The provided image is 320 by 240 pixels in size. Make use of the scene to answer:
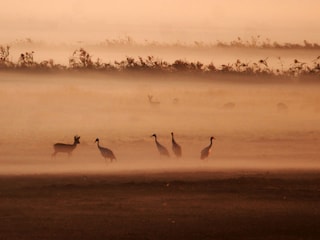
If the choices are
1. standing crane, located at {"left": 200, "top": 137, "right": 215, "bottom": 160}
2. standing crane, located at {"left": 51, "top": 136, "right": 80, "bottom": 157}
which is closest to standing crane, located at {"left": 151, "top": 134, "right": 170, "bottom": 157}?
standing crane, located at {"left": 200, "top": 137, "right": 215, "bottom": 160}

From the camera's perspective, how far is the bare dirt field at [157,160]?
3.77m

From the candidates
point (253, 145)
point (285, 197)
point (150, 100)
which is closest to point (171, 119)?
point (150, 100)

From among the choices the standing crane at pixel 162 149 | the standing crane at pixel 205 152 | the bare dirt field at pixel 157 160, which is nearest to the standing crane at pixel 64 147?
the bare dirt field at pixel 157 160

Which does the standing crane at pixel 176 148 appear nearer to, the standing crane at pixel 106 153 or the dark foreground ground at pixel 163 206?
the dark foreground ground at pixel 163 206

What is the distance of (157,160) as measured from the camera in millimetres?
3914

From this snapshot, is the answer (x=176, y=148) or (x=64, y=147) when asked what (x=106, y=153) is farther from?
(x=176, y=148)

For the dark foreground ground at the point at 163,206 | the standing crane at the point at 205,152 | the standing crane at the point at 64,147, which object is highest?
the standing crane at the point at 64,147

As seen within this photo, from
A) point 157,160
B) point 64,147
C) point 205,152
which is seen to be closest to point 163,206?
point 157,160

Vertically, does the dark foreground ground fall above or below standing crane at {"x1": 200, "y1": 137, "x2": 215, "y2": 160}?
below

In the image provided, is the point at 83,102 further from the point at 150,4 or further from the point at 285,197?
the point at 285,197

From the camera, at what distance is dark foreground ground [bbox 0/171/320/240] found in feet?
12.2

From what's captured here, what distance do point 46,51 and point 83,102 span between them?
0.30 meters

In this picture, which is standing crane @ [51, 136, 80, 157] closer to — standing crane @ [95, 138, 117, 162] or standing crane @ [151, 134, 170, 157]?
standing crane @ [95, 138, 117, 162]

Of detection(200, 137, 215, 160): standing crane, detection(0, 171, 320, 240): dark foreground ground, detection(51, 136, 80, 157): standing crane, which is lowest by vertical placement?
detection(0, 171, 320, 240): dark foreground ground
